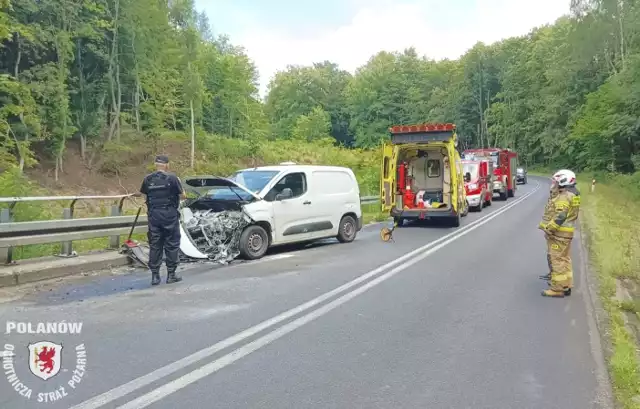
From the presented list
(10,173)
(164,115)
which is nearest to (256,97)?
(164,115)

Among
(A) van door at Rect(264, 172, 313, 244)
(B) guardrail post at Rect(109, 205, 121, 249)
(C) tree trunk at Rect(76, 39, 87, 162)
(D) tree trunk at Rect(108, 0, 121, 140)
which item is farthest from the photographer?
(D) tree trunk at Rect(108, 0, 121, 140)

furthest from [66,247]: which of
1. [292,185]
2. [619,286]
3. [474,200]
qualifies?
[474,200]

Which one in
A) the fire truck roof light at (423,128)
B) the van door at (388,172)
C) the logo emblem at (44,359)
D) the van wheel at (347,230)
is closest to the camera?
the logo emblem at (44,359)

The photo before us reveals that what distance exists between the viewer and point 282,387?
163 inches

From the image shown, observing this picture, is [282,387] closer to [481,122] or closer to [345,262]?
[345,262]

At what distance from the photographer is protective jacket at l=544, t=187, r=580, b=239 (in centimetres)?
718

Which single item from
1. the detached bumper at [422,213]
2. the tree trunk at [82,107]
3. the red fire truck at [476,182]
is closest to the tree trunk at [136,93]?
the tree trunk at [82,107]

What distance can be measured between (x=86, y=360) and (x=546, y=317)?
16.0ft

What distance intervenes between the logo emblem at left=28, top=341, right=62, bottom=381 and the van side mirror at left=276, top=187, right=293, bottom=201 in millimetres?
6314

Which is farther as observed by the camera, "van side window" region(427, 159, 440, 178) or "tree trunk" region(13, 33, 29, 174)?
"tree trunk" region(13, 33, 29, 174)

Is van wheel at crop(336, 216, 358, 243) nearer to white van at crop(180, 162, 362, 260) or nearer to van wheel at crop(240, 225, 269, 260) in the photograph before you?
white van at crop(180, 162, 362, 260)

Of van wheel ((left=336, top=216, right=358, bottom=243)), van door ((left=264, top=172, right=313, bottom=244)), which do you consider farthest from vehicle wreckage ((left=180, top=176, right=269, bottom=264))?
van wheel ((left=336, top=216, right=358, bottom=243))

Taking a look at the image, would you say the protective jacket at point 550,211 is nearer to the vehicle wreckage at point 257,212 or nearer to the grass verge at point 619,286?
the grass verge at point 619,286

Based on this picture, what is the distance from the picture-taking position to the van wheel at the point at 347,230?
12.8 m
